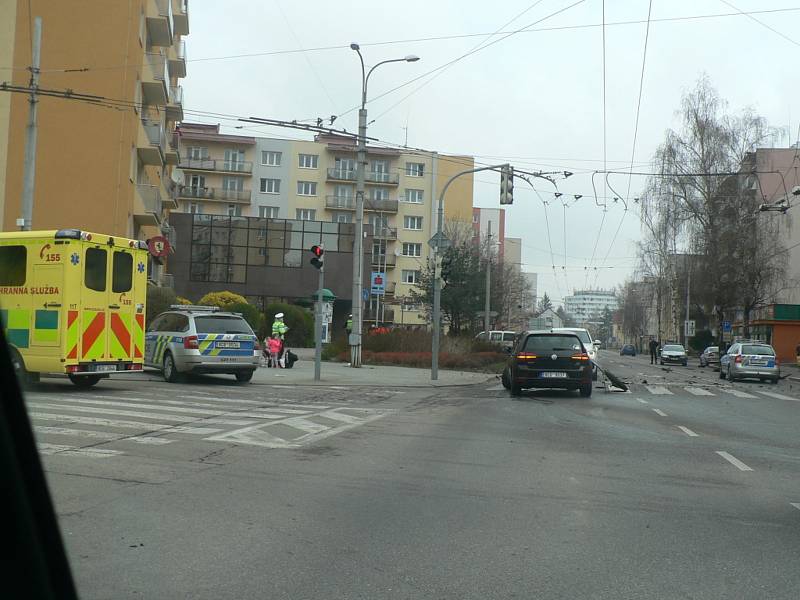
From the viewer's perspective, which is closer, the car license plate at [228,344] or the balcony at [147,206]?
the car license plate at [228,344]

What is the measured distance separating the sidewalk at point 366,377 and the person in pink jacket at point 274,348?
41 centimetres

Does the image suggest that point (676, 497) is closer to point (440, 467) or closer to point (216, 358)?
point (440, 467)

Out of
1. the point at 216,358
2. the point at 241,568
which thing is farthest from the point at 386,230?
the point at 241,568

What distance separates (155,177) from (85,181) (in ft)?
34.0

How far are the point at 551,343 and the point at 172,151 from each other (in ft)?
111

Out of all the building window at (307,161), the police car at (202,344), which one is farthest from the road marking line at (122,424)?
the building window at (307,161)

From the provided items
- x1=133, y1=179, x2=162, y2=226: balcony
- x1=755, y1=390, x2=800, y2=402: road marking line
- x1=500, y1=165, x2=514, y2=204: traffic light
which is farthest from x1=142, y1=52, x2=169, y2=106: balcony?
x1=755, y1=390, x2=800, y2=402: road marking line

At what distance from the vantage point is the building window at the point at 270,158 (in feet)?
260

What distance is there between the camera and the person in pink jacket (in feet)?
93.7

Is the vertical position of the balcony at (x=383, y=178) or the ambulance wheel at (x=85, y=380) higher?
the balcony at (x=383, y=178)

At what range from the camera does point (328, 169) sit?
79.4 metres

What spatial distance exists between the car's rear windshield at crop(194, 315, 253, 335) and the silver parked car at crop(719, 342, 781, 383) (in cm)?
1943

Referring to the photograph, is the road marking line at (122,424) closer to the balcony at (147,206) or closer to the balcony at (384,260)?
the balcony at (147,206)

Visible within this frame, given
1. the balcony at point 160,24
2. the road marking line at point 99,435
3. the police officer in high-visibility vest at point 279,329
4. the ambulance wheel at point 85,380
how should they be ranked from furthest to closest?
the balcony at point 160,24
the police officer in high-visibility vest at point 279,329
the ambulance wheel at point 85,380
the road marking line at point 99,435
